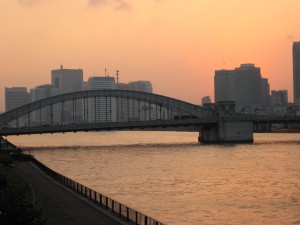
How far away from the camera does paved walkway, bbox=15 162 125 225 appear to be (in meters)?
29.6

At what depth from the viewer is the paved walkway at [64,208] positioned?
97.1ft

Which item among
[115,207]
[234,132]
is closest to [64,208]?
[115,207]

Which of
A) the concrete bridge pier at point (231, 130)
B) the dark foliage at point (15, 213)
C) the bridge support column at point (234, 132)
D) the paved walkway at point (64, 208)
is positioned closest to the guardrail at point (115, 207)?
the paved walkway at point (64, 208)

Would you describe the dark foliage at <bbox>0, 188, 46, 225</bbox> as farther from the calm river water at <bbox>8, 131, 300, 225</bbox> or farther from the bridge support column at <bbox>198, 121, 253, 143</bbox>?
the bridge support column at <bbox>198, 121, 253, 143</bbox>

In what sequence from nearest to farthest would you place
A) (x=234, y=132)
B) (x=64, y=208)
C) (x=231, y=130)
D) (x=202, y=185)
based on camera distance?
1. (x=64, y=208)
2. (x=202, y=185)
3. (x=231, y=130)
4. (x=234, y=132)

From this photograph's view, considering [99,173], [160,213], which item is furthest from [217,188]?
[99,173]

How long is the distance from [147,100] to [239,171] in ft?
260

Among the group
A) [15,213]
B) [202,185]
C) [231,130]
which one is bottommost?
[202,185]

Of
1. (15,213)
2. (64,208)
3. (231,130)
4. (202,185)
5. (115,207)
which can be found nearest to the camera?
(15,213)

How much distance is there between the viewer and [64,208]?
3400cm

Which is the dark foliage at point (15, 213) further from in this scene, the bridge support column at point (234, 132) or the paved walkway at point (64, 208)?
the bridge support column at point (234, 132)

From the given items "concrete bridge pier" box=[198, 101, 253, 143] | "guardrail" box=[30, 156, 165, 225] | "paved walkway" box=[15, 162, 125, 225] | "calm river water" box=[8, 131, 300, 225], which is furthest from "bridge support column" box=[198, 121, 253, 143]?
"guardrail" box=[30, 156, 165, 225]

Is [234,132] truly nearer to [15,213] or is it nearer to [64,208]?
[64,208]

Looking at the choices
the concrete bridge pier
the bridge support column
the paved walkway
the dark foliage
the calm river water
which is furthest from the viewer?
the concrete bridge pier
